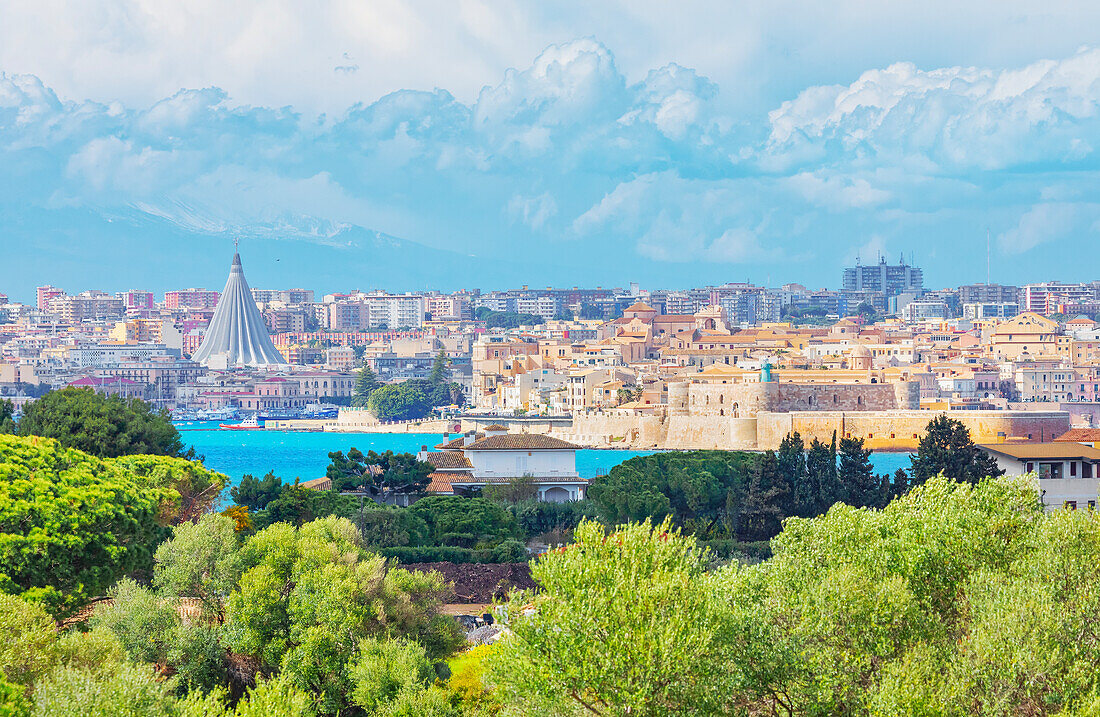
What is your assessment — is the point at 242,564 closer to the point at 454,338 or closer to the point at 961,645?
the point at 961,645

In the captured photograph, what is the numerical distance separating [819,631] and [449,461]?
2147 cm

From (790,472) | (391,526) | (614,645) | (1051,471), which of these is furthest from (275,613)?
(790,472)

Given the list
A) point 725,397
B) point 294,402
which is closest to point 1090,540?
point 725,397

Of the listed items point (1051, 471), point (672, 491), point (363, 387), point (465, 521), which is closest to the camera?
point (1051, 471)

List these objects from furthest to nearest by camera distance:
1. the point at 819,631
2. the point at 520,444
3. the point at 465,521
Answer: the point at 520,444 → the point at 465,521 → the point at 819,631

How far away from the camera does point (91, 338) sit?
127188mm

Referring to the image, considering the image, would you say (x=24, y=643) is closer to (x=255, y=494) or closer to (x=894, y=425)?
(x=255, y=494)

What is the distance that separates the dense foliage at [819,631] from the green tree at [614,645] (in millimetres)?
10

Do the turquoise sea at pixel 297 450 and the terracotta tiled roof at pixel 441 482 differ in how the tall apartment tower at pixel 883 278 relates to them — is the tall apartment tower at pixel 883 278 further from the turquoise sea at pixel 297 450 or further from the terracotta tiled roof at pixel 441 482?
the terracotta tiled roof at pixel 441 482

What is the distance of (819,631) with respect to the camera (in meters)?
10.0

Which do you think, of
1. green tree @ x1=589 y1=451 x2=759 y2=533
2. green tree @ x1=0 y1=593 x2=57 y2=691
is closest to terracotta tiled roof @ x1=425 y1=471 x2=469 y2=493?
green tree @ x1=589 y1=451 x2=759 y2=533

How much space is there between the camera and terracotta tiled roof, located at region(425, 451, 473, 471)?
30453 millimetres

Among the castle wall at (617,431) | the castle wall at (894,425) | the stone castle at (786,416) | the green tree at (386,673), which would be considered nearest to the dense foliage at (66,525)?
the green tree at (386,673)

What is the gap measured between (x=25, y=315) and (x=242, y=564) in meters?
147
